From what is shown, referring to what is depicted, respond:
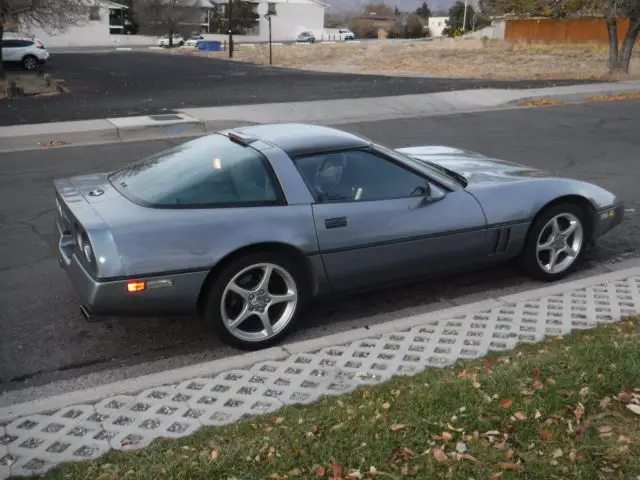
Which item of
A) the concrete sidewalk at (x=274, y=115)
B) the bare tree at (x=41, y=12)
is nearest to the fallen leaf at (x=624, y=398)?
the concrete sidewalk at (x=274, y=115)

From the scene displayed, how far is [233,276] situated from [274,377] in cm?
72

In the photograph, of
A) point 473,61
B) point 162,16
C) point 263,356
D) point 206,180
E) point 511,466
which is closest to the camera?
point 511,466

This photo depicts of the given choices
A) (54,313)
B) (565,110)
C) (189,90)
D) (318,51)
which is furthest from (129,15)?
(54,313)

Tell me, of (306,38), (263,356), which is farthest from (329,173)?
(306,38)

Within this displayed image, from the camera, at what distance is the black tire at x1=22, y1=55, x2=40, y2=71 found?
3284 centimetres

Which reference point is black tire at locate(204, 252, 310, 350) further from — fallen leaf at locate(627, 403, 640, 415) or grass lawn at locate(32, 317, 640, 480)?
fallen leaf at locate(627, 403, 640, 415)

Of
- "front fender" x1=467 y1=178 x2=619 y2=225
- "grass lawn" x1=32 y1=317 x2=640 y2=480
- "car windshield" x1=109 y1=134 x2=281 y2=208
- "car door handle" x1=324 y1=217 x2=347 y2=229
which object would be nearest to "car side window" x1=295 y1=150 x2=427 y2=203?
"car door handle" x1=324 y1=217 x2=347 y2=229

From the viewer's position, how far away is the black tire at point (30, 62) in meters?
32.8

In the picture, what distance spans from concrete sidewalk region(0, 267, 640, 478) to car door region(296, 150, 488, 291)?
39 centimetres

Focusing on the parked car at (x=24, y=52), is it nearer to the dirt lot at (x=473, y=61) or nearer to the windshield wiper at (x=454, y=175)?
the dirt lot at (x=473, y=61)

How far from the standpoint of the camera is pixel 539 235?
18.3ft

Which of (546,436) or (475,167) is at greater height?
(475,167)

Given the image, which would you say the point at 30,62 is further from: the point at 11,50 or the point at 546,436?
the point at 546,436

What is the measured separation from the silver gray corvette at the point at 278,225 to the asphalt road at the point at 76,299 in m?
0.36
